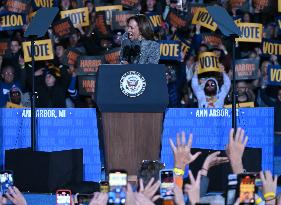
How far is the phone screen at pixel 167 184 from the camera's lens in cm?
515

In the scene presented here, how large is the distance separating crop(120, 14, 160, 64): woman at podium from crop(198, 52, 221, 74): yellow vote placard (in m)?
4.78

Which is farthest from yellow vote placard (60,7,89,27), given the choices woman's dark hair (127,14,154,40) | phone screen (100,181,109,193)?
phone screen (100,181,109,193)

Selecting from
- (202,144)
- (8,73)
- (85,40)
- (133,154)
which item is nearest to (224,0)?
(85,40)

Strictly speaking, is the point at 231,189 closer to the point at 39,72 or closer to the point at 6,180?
the point at 6,180

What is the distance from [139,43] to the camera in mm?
8648

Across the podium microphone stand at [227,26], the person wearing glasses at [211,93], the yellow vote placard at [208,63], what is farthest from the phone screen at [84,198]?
the yellow vote placard at [208,63]

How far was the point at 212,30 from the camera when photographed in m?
14.8

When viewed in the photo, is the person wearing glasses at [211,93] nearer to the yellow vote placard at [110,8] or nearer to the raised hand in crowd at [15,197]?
the yellow vote placard at [110,8]

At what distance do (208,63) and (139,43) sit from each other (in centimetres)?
501

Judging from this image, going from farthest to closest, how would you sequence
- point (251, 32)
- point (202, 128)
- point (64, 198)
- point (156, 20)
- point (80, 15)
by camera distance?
point (80, 15)
point (156, 20)
point (251, 32)
point (202, 128)
point (64, 198)

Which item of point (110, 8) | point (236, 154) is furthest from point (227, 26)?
point (110, 8)

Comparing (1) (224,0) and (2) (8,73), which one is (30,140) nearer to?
(2) (8,73)

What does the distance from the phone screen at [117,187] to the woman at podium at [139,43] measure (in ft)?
12.9

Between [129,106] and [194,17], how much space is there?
629 cm
